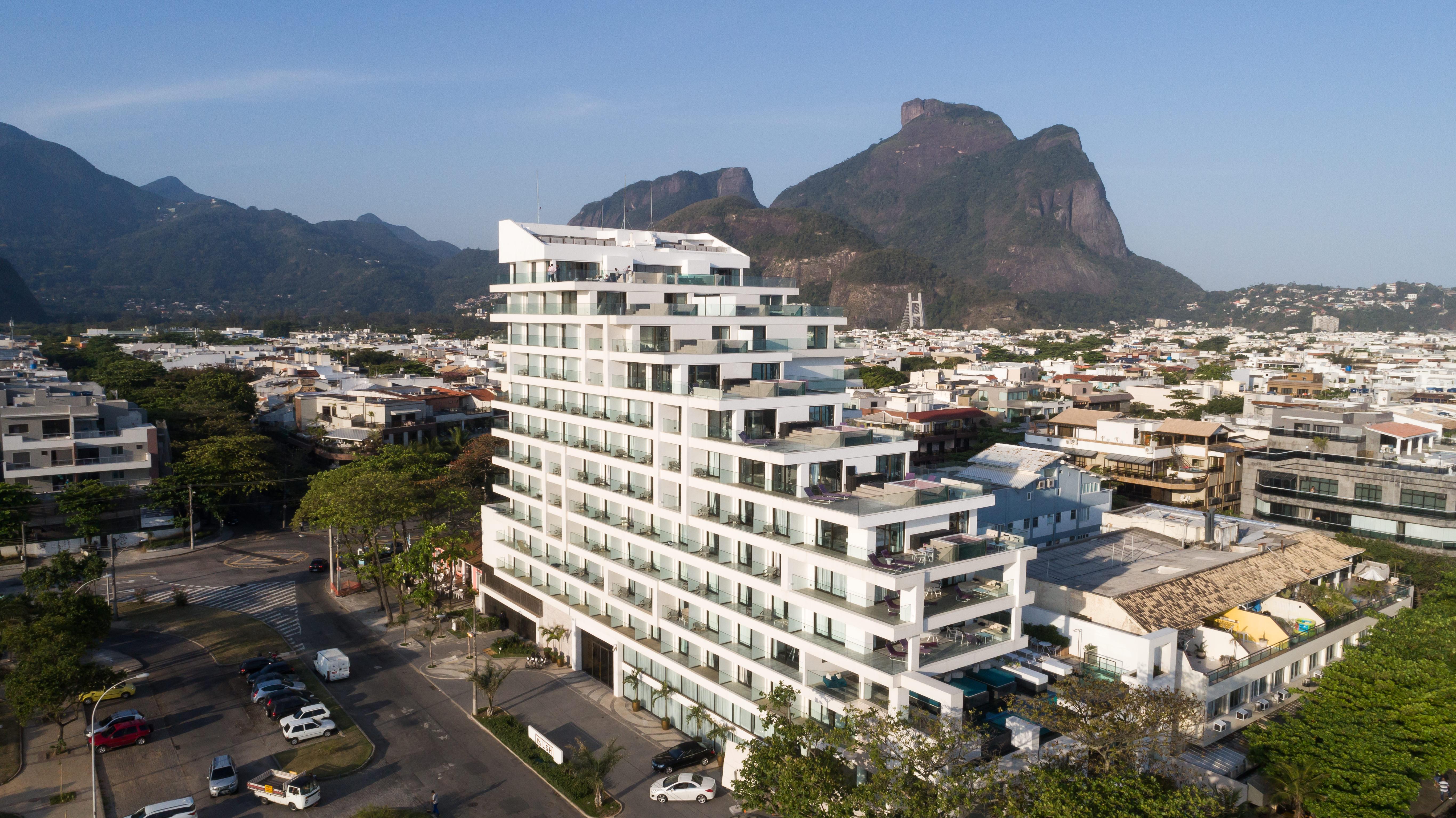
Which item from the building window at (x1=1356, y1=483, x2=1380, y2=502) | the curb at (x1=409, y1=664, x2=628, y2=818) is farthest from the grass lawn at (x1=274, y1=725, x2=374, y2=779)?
the building window at (x1=1356, y1=483, x2=1380, y2=502)

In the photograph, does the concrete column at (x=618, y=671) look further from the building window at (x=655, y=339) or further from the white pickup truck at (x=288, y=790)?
the building window at (x=655, y=339)

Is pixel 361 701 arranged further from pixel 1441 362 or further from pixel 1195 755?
pixel 1441 362

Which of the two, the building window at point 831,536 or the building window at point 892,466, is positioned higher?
the building window at point 892,466

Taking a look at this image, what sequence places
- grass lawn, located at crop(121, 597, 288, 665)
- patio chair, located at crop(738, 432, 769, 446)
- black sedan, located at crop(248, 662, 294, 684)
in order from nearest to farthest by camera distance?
1. patio chair, located at crop(738, 432, 769, 446)
2. black sedan, located at crop(248, 662, 294, 684)
3. grass lawn, located at crop(121, 597, 288, 665)

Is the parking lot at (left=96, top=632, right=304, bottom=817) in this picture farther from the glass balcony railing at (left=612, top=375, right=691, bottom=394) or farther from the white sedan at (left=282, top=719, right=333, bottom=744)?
the glass balcony railing at (left=612, top=375, right=691, bottom=394)

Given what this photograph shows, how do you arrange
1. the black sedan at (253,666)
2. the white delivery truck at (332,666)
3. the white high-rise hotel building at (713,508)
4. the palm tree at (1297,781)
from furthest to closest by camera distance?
the black sedan at (253,666) < the white delivery truck at (332,666) < the white high-rise hotel building at (713,508) < the palm tree at (1297,781)

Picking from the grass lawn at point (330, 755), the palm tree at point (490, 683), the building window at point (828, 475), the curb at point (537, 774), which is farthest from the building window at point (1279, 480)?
the grass lawn at point (330, 755)

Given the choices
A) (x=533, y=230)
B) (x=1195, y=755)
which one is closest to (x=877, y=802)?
(x=1195, y=755)
